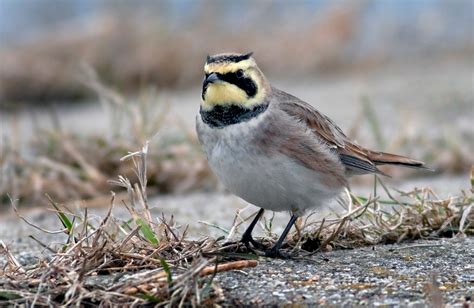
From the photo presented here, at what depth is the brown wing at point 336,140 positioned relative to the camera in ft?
16.0

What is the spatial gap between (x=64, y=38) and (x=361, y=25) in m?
4.12

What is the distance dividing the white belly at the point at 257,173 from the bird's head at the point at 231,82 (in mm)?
163

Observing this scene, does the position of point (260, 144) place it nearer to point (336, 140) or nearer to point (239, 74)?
point (239, 74)

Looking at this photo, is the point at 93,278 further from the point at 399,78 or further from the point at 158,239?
the point at 399,78

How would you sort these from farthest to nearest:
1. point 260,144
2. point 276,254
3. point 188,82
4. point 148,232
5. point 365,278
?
point 188,82, point 260,144, point 276,254, point 148,232, point 365,278

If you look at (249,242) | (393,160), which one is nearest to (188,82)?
(393,160)

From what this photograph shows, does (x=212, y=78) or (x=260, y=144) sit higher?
(x=212, y=78)

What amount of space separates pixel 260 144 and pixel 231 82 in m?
0.37

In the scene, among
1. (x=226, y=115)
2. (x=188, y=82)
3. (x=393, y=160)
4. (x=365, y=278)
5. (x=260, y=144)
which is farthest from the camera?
(x=188, y=82)

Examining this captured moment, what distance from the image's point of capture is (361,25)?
1313 cm

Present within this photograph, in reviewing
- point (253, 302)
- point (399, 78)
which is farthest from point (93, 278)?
point (399, 78)

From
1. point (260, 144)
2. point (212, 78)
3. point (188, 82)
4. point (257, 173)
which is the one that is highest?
point (212, 78)

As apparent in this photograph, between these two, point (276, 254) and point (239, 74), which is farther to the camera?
point (239, 74)

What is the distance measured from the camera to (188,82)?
11695mm
